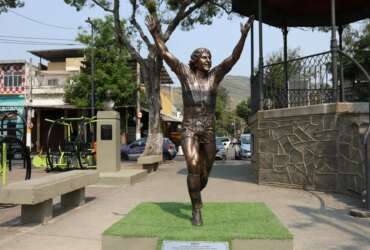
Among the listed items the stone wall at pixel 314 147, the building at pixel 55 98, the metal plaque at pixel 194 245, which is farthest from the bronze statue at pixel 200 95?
the building at pixel 55 98

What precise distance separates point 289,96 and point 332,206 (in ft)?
12.7

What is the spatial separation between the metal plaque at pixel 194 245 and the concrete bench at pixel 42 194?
2.89 meters

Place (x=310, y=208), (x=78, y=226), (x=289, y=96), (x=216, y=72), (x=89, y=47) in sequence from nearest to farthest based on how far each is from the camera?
(x=216, y=72) → (x=78, y=226) → (x=310, y=208) → (x=289, y=96) → (x=89, y=47)

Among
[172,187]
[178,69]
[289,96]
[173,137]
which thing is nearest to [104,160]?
[172,187]

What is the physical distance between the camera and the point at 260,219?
5.82m

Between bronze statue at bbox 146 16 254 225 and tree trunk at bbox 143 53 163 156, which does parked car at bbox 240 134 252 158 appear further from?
bronze statue at bbox 146 16 254 225

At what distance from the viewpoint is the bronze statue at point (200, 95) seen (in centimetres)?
597

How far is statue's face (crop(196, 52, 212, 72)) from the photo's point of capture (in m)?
6.08

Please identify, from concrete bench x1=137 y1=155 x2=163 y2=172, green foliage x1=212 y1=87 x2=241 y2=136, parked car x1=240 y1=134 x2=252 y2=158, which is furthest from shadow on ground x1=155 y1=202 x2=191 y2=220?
green foliage x1=212 y1=87 x2=241 y2=136

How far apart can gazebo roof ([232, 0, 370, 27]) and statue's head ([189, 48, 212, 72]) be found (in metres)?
8.17

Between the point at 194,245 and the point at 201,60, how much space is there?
7.55ft

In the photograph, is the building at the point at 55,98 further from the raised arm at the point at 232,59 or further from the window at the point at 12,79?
the raised arm at the point at 232,59

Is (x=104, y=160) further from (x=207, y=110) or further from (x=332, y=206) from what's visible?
(x=207, y=110)

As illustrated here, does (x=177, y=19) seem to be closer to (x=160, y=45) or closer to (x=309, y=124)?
(x=309, y=124)
